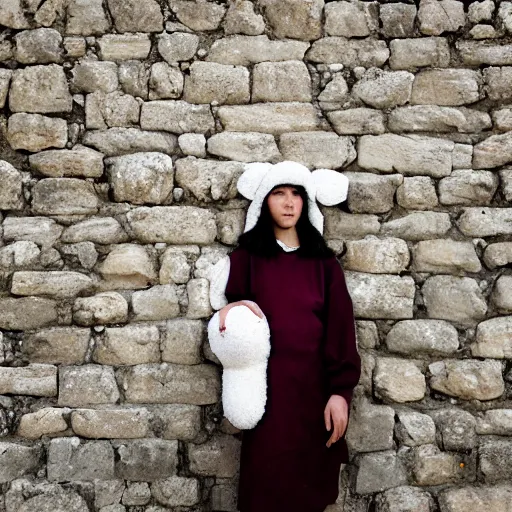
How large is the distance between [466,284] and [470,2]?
1.36 m

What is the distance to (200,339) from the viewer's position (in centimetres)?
290

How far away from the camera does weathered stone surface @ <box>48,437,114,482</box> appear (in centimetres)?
283

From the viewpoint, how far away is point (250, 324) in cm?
260

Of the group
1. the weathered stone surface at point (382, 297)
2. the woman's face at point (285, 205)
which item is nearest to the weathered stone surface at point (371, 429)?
the weathered stone surface at point (382, 297)

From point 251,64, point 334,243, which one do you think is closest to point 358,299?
point 334,243

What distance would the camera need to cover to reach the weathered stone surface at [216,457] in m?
2.87

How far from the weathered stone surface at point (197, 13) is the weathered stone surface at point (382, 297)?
1.39 metres

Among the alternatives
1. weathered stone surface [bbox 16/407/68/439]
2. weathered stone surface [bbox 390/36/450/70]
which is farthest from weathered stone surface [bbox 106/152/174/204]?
weathered stone surface [bbox 390/36/450/70]

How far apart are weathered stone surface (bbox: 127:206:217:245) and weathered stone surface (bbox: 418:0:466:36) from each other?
1425 mm

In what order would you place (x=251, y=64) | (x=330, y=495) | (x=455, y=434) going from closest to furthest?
(x=330, y=495)
(x=455, y=434)
(x=251, y=64)

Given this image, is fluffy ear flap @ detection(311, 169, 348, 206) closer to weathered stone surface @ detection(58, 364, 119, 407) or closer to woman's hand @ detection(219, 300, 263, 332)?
woman's hand @ detection(219, 300, 263, 332)

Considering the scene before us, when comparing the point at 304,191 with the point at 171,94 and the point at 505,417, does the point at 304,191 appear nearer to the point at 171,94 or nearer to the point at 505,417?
the point at 171,94

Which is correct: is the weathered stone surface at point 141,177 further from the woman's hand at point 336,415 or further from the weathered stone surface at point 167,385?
the woman's hand at point 336,415

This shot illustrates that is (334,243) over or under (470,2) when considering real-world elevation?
under
